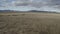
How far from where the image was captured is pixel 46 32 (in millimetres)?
564

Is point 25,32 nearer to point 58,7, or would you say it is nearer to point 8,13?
point 8,13

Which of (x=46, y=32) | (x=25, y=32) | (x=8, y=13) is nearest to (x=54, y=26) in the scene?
(x=46, y=32)

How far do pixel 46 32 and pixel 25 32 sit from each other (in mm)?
Result: 112

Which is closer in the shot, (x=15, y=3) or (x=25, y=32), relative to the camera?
(x=25, y=32)

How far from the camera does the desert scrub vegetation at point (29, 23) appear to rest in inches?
22.5

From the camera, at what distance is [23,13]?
2.10 feet

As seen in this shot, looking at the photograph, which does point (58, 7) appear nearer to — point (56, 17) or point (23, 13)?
point (56, 17)

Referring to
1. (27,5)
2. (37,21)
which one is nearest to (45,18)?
(37,21)

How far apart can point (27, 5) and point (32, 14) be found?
0.31ft

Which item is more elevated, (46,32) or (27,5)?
(27,5)

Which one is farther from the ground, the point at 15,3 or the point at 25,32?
the point at 15,3

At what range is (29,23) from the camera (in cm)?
59

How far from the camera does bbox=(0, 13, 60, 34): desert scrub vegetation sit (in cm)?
57

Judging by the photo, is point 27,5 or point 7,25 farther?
point 27,5
